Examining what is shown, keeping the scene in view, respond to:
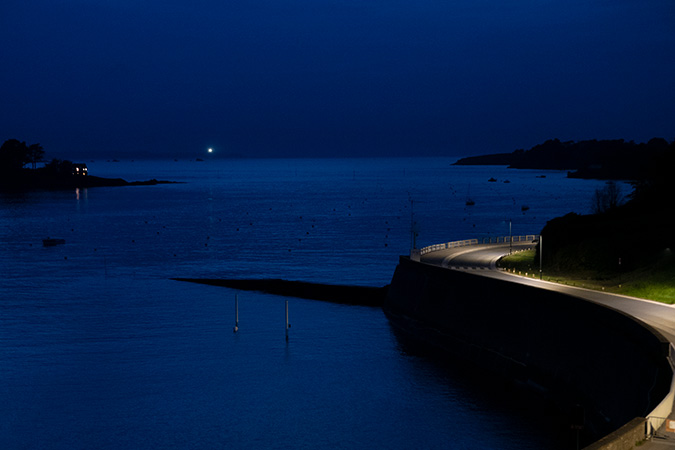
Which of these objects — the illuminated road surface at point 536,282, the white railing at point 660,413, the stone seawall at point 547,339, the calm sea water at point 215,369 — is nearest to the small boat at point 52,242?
the calm sea water at point 215,369

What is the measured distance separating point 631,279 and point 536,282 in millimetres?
6453

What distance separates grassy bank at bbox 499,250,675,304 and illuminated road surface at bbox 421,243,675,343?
1.04 metres

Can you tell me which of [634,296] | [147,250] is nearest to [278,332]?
[634,296]

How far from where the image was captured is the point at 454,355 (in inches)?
2028

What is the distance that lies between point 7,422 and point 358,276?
2030 inches

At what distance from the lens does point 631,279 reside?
50.5 m

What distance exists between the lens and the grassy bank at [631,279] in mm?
46500

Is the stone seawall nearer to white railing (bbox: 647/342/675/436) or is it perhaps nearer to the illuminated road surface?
white railing (bbox: 647/342/675/436)

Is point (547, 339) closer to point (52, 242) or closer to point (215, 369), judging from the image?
point (215, 369)

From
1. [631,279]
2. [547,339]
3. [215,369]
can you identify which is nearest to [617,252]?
[631,279]

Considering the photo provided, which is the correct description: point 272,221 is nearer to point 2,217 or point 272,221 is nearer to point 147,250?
point 147,250

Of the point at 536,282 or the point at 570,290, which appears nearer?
the point at 570,290

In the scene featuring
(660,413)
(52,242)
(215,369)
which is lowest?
(215,369)

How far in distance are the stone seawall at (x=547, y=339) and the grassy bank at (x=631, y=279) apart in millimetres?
7139
